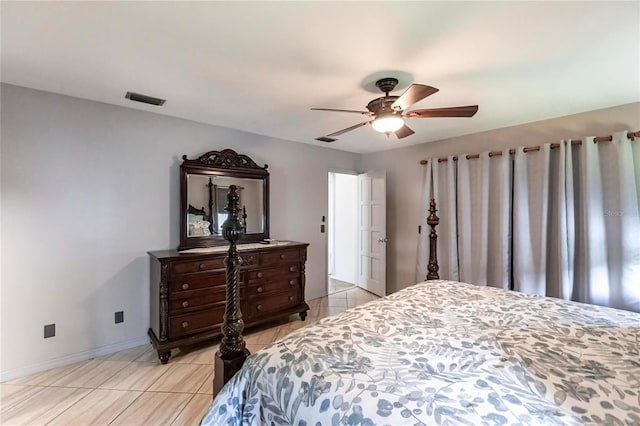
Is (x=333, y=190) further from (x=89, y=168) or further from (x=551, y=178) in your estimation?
(x=89, y=168)

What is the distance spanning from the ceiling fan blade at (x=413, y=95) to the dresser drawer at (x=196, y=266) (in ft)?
7.12

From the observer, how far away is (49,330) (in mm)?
2461

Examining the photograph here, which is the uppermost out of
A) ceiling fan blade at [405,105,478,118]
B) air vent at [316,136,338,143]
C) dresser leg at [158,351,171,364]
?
air vent at [316,136,338,143]

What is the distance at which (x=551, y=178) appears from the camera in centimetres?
306

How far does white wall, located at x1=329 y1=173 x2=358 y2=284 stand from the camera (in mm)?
5566

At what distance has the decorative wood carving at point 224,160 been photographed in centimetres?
321

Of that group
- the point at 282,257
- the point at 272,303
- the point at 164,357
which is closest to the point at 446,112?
the point at 282,257

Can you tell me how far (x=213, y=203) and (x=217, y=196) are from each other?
0.09 metres

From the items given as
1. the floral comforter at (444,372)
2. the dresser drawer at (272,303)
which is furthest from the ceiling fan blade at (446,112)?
the dresser drawer at (272,303)

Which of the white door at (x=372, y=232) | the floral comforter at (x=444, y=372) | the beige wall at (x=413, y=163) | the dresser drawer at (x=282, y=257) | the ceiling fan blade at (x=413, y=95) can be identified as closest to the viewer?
the floral comforter at (x=444, y=372)

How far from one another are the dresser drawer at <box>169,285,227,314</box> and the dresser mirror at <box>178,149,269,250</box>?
0.58 meters

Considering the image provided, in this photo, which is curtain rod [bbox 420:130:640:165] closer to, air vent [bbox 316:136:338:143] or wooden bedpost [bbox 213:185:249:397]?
air vent [bbox 316:136:338:143]

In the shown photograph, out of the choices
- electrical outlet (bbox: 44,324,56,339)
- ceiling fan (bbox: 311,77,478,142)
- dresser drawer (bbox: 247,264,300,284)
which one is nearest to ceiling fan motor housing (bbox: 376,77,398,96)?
ceiling fan (bbox: 311,77,478,142)

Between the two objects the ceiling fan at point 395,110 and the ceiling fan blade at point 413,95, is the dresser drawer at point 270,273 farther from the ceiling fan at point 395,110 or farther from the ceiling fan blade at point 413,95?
the ceiling fan blade at point 413,95
